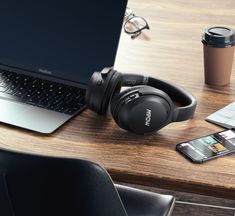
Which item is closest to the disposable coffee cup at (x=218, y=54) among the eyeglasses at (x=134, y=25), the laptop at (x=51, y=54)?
the laptop at (x=51, y=54)

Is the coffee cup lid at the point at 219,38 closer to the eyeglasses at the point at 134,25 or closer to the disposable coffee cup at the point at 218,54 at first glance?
the disposable coffee cup at the point at 218,54

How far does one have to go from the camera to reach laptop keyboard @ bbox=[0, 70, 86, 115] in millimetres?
1274

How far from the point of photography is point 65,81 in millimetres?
1357

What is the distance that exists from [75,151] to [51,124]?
0.38 ft

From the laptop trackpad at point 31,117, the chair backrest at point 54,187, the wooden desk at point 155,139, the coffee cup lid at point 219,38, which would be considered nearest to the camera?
the chair backrest at point 54,187

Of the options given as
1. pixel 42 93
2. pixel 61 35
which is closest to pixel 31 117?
pixel 42 93

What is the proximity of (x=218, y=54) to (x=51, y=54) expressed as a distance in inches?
15.6

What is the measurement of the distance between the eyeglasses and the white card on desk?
506mm

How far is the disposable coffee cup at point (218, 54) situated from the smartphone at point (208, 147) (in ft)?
0.77

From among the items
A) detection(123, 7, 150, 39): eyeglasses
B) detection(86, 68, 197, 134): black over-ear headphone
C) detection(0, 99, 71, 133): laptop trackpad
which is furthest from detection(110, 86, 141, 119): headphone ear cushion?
detection(123, 7, 150, 39): eyeglasses

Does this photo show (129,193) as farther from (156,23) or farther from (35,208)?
(156,23)

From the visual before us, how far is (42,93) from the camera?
1329 mm

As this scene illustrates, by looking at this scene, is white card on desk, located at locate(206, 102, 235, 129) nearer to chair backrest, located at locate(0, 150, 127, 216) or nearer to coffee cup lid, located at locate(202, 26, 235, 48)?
coffee cup lid, located at locate(202, 26, 235, 48)

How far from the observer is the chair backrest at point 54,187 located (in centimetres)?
88
